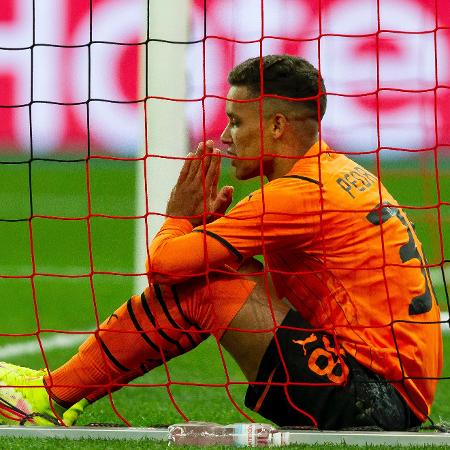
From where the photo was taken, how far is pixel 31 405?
4.38 m

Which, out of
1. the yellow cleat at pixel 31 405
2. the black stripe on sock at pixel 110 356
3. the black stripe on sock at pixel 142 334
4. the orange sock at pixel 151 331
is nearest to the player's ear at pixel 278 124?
the orange sock at pixel 151 331

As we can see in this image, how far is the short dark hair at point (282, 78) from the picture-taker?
4.33 meters

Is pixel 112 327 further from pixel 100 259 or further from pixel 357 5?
pixel 357 5

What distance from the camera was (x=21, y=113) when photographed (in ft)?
40.5

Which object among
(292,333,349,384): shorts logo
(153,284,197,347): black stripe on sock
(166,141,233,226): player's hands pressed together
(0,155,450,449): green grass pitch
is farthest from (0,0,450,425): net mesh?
(292,333,349,384): shorts logo

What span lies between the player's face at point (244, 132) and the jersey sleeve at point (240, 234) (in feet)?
0.66

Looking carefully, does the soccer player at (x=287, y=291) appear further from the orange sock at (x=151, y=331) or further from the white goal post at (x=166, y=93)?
the white goal post at (x=166, y=93)

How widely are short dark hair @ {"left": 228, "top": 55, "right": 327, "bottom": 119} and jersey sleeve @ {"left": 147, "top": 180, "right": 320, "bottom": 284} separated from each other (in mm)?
342

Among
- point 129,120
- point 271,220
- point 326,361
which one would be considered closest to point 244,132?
point 271,220

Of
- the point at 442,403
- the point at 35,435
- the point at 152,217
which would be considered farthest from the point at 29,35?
the point at 35,435

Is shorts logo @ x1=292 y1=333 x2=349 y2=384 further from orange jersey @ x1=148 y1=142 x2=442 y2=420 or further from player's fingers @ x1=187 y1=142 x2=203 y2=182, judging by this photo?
player's fingers @ x1=187 y1=142 x2=203 y2=182

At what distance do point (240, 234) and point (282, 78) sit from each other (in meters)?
0.56

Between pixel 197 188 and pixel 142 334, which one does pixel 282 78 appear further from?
pixel 142 334

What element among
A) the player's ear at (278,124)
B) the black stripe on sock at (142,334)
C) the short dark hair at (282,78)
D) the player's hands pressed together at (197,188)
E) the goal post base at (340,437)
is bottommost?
the goal post base at (340,437)
